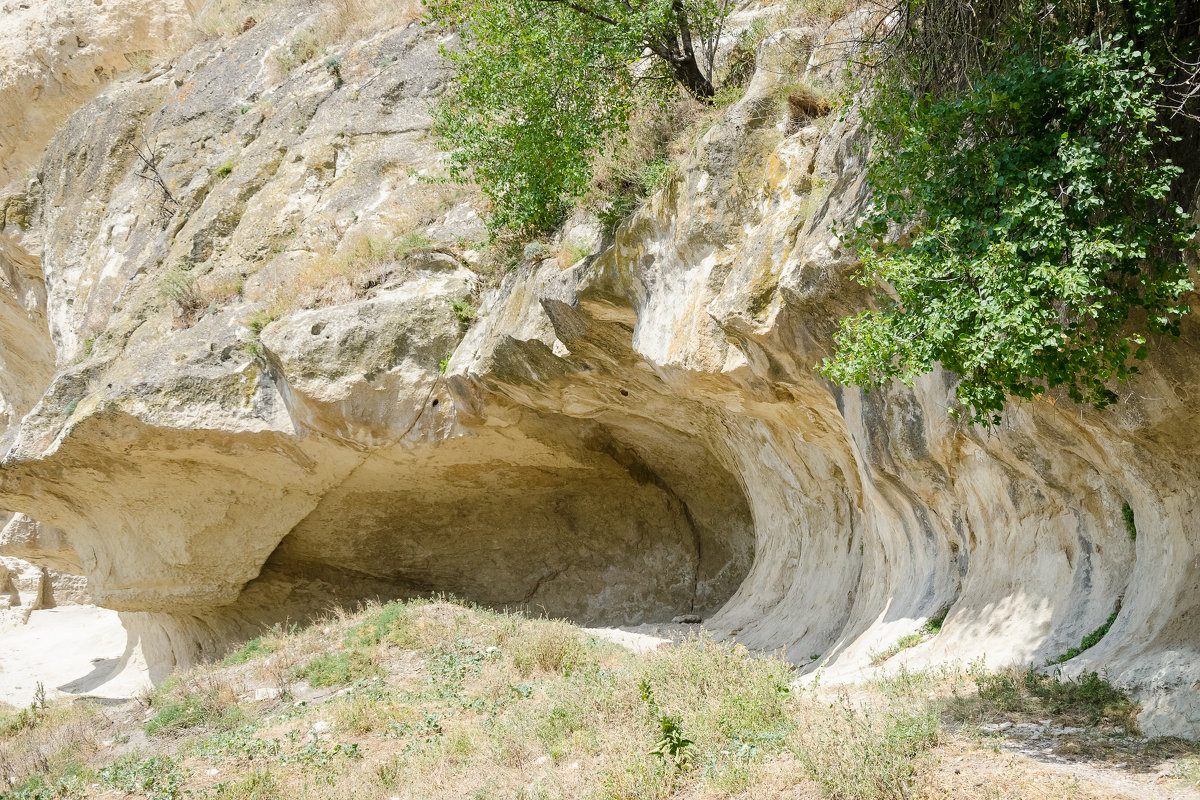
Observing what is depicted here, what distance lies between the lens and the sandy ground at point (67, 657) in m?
16.0

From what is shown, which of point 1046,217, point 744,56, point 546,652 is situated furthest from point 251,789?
point 744,56

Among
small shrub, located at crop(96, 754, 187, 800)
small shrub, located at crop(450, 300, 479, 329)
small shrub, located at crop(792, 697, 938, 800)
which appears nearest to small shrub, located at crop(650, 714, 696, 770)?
small shrub, located at crop(792, 697, 938, 800)

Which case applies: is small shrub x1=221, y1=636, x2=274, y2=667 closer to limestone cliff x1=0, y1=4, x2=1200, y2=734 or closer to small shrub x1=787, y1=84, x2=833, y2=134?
limestone cliff x1=0, y1=4, x2=1200, y2=734

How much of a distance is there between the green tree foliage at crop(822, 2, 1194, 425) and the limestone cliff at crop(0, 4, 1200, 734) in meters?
0.61

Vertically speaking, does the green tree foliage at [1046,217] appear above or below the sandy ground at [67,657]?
above

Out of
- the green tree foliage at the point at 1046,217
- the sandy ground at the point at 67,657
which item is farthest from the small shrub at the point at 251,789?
the sandy ground at the point at 67,657

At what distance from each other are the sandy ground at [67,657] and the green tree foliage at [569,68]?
10.6 meters

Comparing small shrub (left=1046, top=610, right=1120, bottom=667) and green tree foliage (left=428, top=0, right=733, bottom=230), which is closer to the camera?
small shrub (left=1046, top=610, right=1120, bottom=667)

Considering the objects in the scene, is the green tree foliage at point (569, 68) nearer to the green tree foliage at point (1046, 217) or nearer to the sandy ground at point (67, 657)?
the green tree foliage at point (1046, 217)

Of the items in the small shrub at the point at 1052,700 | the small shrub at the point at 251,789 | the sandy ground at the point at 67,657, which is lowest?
the sandy ground at the point at 67,657

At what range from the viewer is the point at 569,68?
9445 mm

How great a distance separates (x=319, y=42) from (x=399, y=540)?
8.95m

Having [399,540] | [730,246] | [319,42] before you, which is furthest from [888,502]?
[319,42]

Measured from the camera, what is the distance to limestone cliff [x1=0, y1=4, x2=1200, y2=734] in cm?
629
